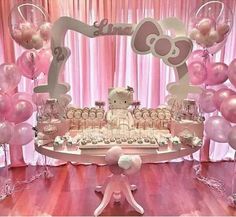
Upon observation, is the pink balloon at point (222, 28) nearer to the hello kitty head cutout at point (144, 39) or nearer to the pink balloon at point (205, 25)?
the pink balloon at point (205, 25)

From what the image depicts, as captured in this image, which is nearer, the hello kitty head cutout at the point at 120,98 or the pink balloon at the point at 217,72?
the hello kitty head cutout at the point at 120,98

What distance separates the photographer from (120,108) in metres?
2.68

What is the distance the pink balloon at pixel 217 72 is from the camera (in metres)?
3.06

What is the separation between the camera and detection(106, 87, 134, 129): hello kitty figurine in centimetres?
264

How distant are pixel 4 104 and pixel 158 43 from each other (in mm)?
1457

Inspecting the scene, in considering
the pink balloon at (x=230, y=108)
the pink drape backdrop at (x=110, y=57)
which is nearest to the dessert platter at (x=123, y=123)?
the pink balloon at (x=230, y=108)

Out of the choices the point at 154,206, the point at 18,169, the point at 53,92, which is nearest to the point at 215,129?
the point at 154,206

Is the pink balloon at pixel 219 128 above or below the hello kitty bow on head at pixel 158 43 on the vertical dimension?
below

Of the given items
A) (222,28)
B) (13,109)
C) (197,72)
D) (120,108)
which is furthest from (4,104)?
(222,28)

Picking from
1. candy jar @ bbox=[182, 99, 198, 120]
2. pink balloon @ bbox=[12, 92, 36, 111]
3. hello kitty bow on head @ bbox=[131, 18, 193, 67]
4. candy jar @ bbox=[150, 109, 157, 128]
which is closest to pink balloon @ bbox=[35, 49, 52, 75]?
pink balloon @ bbox=[12, 92, 36, 111]

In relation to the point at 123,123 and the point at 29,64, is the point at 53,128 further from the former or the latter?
the point at 29,64

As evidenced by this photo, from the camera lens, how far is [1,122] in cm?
286

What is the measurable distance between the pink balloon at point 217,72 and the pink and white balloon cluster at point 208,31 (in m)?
0.25

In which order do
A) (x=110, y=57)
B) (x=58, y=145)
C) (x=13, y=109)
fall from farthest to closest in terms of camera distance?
(x=110, y=57) < (x=13, y=109) < (x=58, y=145)
